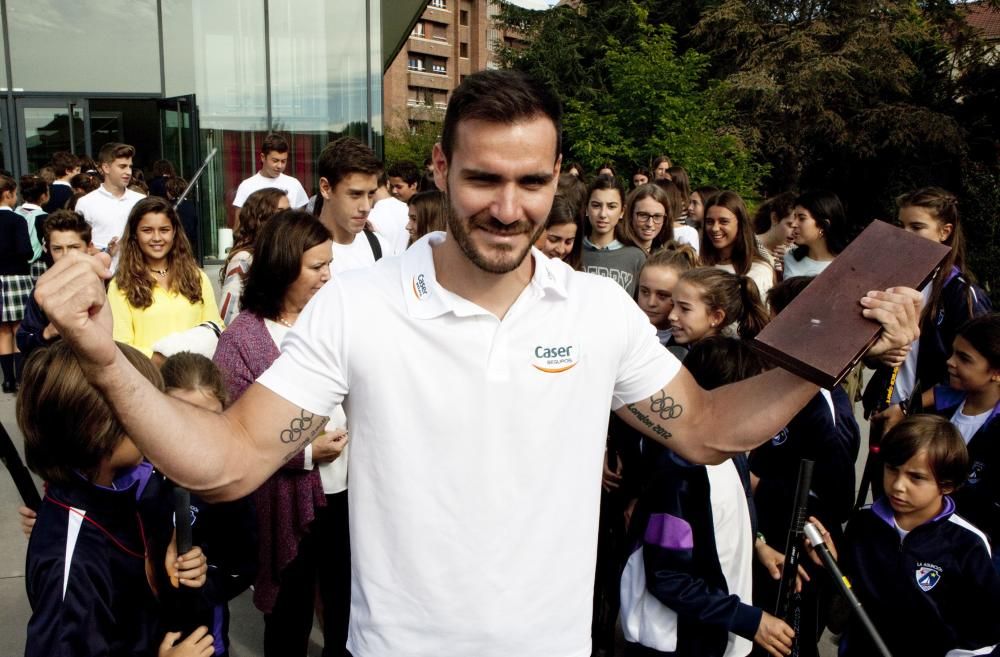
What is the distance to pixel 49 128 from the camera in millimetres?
13711

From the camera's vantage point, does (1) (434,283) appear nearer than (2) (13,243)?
Yes

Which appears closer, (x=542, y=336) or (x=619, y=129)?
(x=542, y=336)

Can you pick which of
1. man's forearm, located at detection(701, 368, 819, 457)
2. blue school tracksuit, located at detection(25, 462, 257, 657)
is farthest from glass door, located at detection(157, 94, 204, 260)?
man's forearm, located at detection(701, 368, 819, 457)

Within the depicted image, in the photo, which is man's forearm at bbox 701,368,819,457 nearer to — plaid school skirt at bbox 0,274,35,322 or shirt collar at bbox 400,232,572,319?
shirt collar at bbox 400,232,572,319

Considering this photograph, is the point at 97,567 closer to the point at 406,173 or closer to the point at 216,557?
the point at 216,557

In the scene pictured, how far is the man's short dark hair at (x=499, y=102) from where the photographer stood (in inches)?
62.0

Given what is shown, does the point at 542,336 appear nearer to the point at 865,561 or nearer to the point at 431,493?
the point at 431,493

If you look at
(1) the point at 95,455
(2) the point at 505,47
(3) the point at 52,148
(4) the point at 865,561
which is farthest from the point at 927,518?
(2) the point at 505,47

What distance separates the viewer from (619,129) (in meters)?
23.7

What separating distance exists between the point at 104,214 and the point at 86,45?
740 centimetres

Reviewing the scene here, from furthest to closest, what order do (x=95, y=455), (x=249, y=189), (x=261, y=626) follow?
(x=249, y=189) < (x=261, y=626) < (x=95, y=455)

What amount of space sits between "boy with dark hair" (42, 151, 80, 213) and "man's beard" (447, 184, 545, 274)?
876cm

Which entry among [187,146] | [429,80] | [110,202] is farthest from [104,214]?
[429,80]

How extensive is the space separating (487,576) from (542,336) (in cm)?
48
